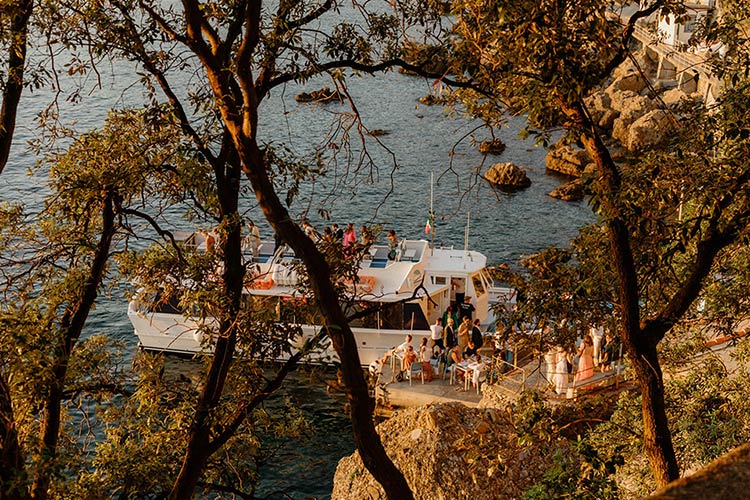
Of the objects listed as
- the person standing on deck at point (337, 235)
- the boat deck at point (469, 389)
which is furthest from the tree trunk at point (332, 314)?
the boat deck at point (469, 389)

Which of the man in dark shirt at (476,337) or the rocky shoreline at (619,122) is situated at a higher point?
the rocky shoreline at (619,122)

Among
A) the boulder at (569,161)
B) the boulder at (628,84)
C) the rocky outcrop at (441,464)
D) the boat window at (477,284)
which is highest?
the boulder at (628,84)

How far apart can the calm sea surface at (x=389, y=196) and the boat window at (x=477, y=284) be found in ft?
9.52

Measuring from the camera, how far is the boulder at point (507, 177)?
132ft

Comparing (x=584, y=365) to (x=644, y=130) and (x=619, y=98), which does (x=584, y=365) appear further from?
(x=619, y=98)

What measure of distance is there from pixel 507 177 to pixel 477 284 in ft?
49.6

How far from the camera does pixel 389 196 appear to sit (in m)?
34.0

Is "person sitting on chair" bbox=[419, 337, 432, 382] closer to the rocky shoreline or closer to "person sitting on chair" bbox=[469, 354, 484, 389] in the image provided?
"person sitting on chair" bbox=[469, 354, 484, 389]

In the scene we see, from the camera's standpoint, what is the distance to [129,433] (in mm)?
10742

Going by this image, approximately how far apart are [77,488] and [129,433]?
84 centimetres

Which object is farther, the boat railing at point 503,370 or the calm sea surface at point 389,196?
the calm sea surface at point 389,196

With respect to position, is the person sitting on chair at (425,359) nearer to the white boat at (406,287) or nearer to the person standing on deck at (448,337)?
the person standing on deck at (448,337)

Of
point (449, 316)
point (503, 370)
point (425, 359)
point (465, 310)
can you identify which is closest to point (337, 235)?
point (503, 370)

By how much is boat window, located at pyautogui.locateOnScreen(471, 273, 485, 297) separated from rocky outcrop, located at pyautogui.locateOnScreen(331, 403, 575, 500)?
9198 mm
